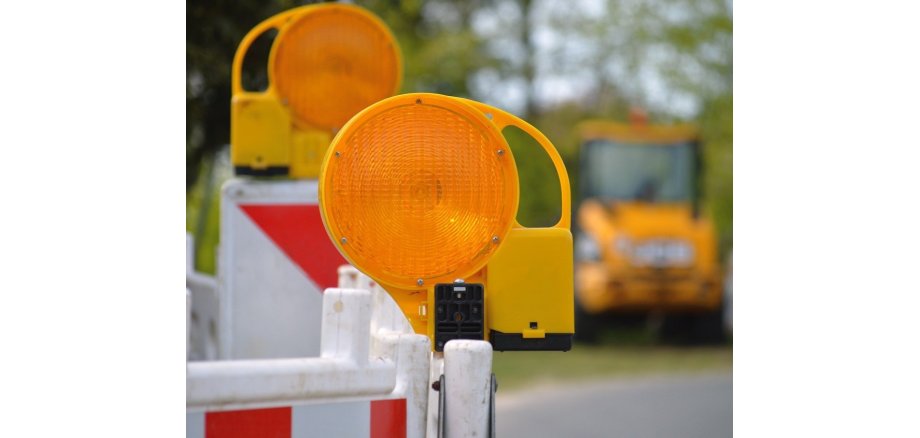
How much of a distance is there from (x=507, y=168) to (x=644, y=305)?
11730 millimetres

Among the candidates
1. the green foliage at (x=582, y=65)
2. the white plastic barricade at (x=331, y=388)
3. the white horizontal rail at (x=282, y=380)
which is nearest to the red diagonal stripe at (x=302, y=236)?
the white plastic barricade at (x=331, y=388)

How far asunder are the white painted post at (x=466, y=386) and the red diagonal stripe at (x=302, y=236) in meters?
1.21

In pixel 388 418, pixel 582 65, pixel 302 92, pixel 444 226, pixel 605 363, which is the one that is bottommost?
pixel 605 363

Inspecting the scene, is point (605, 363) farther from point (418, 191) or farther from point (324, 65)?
point (418, 191)

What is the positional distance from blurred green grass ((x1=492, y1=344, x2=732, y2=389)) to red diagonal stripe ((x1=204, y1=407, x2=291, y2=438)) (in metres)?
8.31

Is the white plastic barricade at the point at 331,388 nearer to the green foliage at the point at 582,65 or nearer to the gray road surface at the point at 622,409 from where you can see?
the gray road surface at the point at 622,409

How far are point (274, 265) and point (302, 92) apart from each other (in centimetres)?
49

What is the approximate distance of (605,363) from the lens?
488 inches

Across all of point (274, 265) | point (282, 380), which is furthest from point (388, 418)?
point (274, 265)

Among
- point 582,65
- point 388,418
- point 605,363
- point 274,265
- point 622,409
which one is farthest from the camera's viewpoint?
point 582,65

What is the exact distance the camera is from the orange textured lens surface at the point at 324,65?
10.9 feet

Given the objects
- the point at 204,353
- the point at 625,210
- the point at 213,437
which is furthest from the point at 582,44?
the point at 213,437

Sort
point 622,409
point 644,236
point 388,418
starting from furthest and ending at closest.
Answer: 1. point 644,236
2. point 622,409
3. point 388,418

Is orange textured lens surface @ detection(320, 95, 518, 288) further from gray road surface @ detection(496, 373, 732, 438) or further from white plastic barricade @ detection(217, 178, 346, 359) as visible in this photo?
gray road surface @ detection(496, 373, 732, 438)
